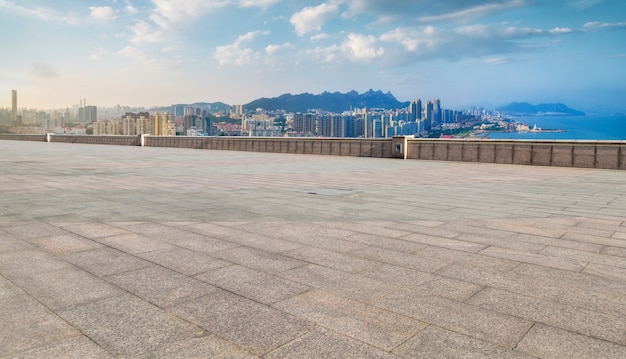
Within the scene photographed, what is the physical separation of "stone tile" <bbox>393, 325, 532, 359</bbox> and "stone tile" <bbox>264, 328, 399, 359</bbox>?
0.18 meters

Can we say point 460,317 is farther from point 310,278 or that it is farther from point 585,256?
point 585,256

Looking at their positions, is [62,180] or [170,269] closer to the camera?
→ [170,269]

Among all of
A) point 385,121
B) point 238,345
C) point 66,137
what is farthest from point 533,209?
point 385,121

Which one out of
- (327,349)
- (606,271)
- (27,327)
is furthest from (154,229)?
(606,271)

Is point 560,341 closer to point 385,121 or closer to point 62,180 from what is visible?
point 62,180

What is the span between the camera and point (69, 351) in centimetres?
288

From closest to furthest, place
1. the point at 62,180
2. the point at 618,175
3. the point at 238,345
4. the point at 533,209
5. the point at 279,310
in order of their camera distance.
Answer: the point at 238,345 < the point at 279,310 < the point at 533,209 < the point at 62,180 < the point at 618,175

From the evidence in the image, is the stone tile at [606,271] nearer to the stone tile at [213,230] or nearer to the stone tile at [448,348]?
the stone tile at [448,348]

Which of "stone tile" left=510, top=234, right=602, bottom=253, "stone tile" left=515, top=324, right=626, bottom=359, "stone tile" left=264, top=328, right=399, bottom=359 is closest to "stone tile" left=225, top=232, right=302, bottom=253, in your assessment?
"stone tile" left=264, top=328, right=399, bottom=359

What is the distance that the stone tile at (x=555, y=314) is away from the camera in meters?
3.21

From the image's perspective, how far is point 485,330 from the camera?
10.5 feet

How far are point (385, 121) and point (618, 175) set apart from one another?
61.8m

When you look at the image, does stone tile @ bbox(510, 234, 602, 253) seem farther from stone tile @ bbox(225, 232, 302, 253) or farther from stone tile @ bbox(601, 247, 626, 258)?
stone tile @ bbox(225, 232, 302, 253)

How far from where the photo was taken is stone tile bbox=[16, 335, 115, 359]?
282 cm
